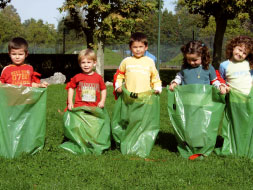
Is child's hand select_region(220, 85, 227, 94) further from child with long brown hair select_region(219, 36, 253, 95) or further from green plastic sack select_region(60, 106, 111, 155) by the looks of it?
green plastic sack select_region(60, 106, 111, 155)

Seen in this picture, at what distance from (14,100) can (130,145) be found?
1390mm

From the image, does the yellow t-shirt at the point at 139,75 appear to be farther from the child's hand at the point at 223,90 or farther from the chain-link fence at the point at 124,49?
the chain-link fence at the point at 124,49

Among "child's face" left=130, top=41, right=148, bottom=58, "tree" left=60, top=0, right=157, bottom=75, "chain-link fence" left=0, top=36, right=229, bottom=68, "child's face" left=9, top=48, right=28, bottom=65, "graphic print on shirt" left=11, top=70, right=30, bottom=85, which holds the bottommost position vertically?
"graphic print on shirt" left=11, top=70, right=30, bottom=85

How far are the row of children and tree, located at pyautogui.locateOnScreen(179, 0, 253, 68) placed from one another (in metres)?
8.43

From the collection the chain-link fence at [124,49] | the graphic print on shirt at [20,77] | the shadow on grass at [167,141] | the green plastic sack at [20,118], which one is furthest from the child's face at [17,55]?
the chain-link fence at [124,49]

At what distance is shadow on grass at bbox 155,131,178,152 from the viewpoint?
4574mm

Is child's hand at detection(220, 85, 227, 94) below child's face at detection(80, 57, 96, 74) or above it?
below

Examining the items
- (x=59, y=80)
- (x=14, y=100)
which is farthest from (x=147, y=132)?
(x=59, y=80)

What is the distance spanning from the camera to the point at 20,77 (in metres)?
4.02

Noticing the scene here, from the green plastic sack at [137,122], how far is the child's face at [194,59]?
0.54 metres

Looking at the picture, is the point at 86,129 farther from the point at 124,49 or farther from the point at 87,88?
the point at 124,49

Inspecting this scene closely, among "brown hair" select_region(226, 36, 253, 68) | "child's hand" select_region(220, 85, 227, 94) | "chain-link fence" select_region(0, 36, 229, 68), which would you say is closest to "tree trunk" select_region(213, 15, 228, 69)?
"chain-link fence" select_region(0, 36, 229, 68)

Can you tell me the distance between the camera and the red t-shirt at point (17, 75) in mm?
3982

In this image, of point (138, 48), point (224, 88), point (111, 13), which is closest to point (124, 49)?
point (111, 13)
